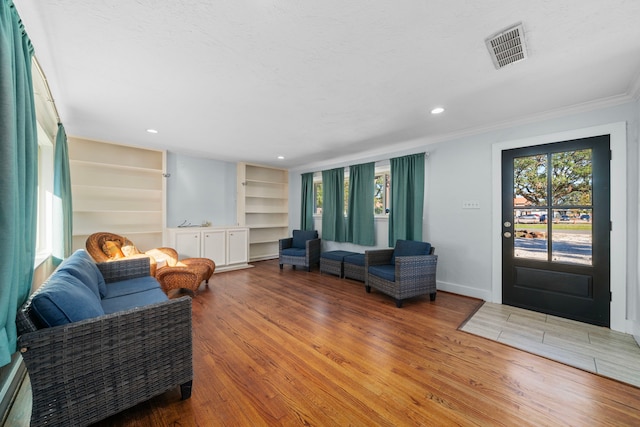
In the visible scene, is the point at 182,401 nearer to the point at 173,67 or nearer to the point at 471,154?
the point at 173,67

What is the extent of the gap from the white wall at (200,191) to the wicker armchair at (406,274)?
370 cm

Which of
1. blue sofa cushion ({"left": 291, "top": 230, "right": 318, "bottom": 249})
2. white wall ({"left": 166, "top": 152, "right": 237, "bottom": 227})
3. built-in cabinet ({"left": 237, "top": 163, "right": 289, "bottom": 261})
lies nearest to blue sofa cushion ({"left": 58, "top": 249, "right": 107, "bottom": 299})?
white wall ({"left": 166, "top": 152, "right": 237, "bottom": 227})

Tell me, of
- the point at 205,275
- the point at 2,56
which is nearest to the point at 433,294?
the point at 205,275

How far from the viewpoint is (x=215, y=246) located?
5.05 meters

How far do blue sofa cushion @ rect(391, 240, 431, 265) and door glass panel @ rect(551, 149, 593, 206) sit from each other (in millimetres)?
1538

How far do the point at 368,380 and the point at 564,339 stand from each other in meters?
2.06

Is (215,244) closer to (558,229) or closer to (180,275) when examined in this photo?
(180,275)

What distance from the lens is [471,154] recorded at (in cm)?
353

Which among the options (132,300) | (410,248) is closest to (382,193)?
(410,248)

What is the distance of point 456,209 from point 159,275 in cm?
436

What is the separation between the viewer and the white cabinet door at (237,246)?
17.3 feet

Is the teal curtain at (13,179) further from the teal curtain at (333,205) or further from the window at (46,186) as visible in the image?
the teal curtain at (333,205)

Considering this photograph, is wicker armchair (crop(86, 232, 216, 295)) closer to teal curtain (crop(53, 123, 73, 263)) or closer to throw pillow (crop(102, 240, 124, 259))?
throw pillow (crop(102, 240, 124, 259))

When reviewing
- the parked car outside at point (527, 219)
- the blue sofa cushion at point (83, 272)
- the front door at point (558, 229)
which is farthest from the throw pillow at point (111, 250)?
the parked car outside at point (527, 219)
